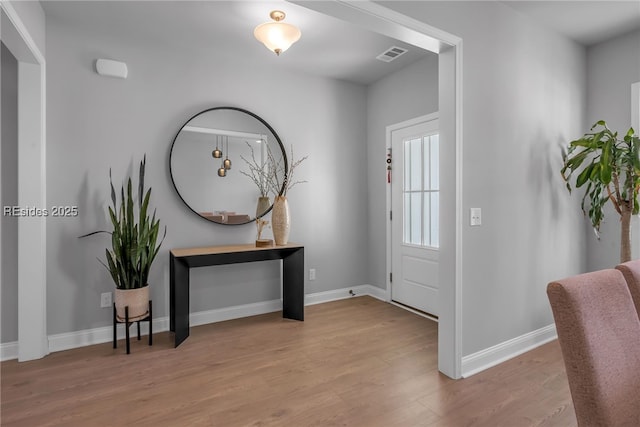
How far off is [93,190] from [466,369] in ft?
10.2

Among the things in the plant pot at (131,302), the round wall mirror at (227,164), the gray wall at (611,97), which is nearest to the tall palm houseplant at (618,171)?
the gray wall at (611,97)

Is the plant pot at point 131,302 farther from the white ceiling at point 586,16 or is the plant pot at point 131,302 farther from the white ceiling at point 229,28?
the white ceiling at point 586,16

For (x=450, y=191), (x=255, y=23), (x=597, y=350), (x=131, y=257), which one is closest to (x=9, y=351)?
(x=131, y=257)

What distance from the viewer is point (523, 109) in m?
2.57

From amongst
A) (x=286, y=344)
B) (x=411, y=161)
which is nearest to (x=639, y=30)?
(x=411, y=161)

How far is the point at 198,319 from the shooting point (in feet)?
10.5

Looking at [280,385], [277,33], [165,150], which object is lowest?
[280,385]

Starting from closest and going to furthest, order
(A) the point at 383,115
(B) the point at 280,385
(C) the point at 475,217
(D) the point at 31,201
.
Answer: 1. (B) the point at 280,385
2. (C) the point at 475,217
3. (D) the point at 31,201
4. (A) the point at 383,115

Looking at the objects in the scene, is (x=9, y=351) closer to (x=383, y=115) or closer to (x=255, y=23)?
(x=255, y=23)

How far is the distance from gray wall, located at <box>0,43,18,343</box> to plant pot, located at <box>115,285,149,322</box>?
721 millimetres

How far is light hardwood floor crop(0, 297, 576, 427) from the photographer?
1.80 meters

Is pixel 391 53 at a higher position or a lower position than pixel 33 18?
higher

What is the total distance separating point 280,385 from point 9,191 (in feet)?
7.90

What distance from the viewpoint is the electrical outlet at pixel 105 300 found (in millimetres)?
2814
